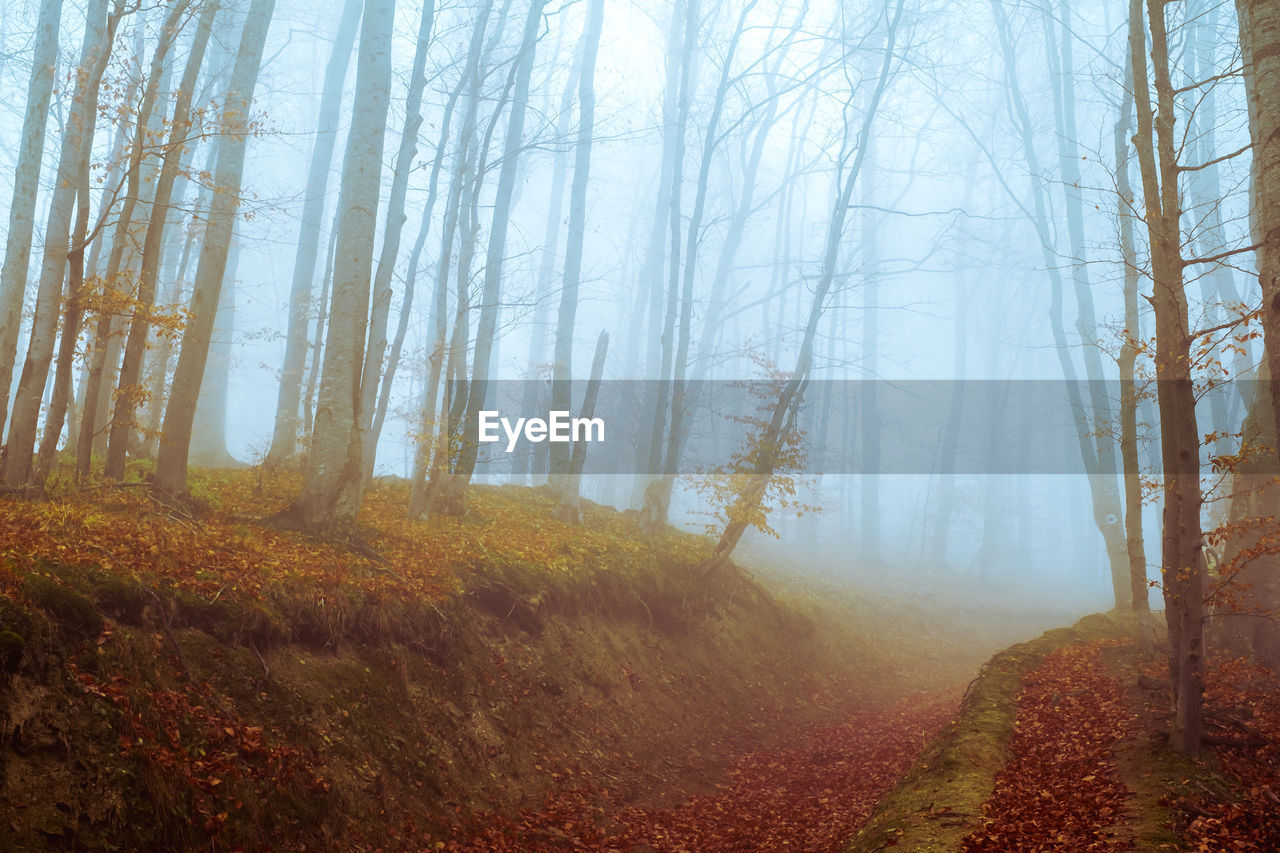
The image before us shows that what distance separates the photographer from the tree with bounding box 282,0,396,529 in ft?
29.1

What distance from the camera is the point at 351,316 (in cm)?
927

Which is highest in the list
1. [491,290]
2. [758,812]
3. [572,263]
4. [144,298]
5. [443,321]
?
[572,263]

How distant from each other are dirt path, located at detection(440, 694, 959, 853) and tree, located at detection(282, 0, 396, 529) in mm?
4343

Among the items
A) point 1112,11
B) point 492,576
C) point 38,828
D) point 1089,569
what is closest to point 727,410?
point 1089,569

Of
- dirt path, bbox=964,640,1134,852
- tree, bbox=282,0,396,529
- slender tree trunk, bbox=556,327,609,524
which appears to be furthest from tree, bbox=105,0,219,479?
dirt path, bbox=964,640,1134,852

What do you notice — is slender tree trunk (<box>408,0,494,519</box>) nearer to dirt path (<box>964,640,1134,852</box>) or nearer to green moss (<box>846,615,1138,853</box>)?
green moss (<box>846,615,1138,853</box>)

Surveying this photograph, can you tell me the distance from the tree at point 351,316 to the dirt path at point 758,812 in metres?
4.34

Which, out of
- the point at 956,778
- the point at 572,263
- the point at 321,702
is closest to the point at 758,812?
the point at 956,778

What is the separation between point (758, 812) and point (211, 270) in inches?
353

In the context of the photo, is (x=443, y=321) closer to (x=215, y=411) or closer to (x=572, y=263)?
(x=572, y=263)

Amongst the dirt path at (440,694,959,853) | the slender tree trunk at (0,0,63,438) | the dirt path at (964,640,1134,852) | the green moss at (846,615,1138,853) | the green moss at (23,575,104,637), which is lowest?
the dirt path at (440,694,959,853)

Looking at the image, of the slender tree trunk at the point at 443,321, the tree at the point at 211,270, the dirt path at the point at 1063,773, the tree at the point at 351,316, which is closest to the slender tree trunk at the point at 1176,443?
the dirt path at the point at 1063,773

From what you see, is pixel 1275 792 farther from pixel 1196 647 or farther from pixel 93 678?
pixel 93 678

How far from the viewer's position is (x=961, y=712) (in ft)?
27.7
